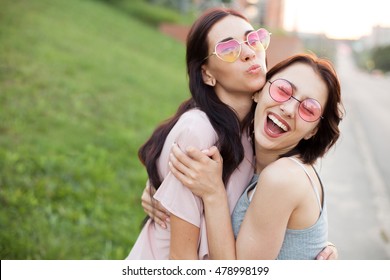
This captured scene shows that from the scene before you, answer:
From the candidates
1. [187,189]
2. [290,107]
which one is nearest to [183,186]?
[187,189]

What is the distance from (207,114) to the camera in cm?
182

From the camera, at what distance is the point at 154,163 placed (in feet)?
6.21

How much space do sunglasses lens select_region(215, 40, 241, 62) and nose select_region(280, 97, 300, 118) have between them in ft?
0.89

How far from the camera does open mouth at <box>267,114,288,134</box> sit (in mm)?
1769

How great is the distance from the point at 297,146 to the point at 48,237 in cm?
209

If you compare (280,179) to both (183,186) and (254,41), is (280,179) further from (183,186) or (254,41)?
(254,41)

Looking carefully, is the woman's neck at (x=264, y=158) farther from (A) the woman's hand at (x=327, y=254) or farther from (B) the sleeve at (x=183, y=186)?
(A) the woman's hand at (x=327, y=254)

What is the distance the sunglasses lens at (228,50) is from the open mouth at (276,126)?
264mm

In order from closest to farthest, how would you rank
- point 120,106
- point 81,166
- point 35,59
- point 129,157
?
point 81,166, point 129,157, point 120,106, point 35,59

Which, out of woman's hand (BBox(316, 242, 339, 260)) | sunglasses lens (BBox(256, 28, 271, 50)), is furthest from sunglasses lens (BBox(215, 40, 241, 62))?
woman's hand (BBox(316, 242, 339, 260))

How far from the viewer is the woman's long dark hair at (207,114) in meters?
1.80
